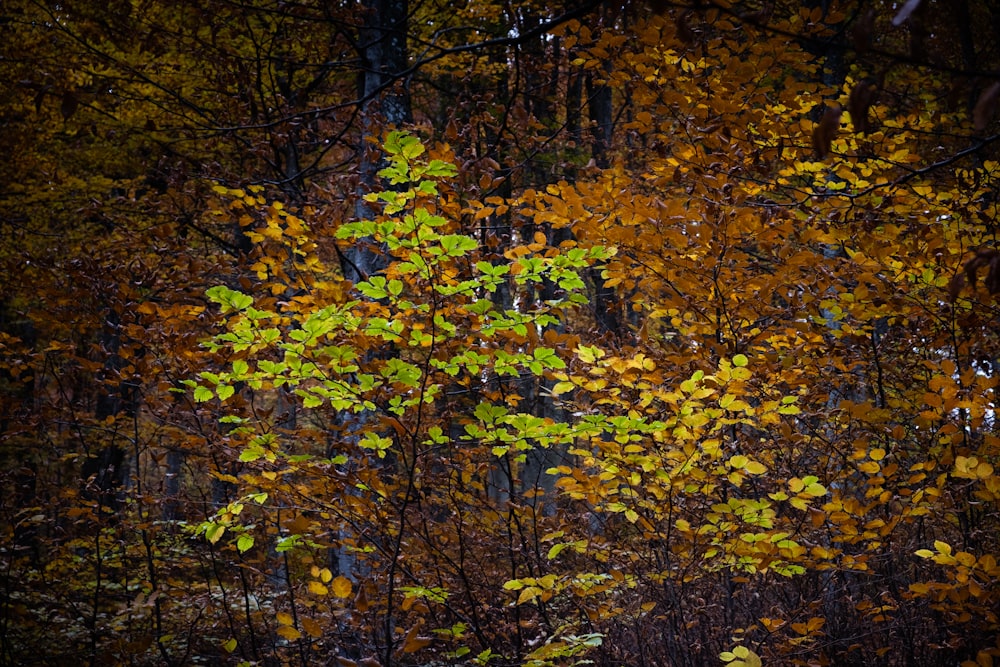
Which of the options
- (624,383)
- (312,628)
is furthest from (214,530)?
(624,383)

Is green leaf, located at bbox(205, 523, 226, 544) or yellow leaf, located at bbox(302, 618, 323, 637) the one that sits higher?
green leaf, located at bbox(205, 523, 226, 544)

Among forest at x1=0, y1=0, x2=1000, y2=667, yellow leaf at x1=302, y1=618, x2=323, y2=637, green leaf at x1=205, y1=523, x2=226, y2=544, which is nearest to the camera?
yellow leaf at x1=302, y1=618, x2=323, y2=637

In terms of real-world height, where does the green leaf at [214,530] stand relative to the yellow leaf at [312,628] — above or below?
above

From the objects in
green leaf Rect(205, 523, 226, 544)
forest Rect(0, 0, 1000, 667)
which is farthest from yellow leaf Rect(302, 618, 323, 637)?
green leaf Rect(205, 523, 226, 544)

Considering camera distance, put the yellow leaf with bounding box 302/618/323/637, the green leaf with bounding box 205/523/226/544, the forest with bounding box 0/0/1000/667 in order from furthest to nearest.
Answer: the forest with bounding box 0/0/1000/667
the green leaf with bounding box 205/523/226/544
the yellow leaf with bounding box 302/618/323/637

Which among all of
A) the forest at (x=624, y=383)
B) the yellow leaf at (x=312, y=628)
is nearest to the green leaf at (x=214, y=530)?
the forest at (x=624, y=383)

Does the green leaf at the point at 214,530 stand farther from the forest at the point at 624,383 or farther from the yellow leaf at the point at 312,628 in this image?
the yellow leaf at the point at 312,628

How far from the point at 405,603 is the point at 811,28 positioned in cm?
368

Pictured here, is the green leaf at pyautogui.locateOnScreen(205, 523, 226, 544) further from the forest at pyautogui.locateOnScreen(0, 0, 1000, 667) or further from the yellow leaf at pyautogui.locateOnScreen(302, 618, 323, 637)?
the yellow leaf at pyautogui.locateOnScreen(302, 618, 323, 637)

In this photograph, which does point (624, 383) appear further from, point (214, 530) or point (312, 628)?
point (214, 530)

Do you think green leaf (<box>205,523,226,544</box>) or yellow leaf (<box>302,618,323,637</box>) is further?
green leaf (<box>205,523,226,544</box>)

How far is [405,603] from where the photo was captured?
3.05 m

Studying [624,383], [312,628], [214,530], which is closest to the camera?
[312,628]

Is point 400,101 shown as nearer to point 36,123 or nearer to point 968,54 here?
point 968,54
